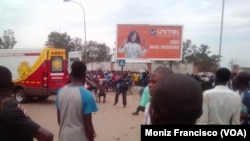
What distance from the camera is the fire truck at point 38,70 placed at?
15461mm

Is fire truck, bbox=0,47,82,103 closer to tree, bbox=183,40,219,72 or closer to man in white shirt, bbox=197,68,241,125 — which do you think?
man in white shirt, bbox=197,68,241,125

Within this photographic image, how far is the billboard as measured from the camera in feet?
93.0

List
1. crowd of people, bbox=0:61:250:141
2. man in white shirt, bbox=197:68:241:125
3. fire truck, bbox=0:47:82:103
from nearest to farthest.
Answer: crowd of people, bbox=0:61:250:141 → man in white shirt, bbox=197:68:241:125 → fire truck, bbox=0:47:82:103

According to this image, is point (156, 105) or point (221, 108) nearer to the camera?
point (156, 105)

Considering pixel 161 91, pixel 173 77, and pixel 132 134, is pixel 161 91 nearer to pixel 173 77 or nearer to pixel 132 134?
pixel 173 77

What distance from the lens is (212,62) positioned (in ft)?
195

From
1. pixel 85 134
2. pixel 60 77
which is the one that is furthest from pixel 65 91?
pixel 60 77

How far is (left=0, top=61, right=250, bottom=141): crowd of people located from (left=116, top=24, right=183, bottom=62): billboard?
22.5 metres

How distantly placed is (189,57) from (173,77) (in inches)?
2439

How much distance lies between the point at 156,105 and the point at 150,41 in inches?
1078

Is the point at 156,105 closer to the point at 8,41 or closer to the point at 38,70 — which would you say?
the point at 38,70

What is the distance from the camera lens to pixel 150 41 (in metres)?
28.8

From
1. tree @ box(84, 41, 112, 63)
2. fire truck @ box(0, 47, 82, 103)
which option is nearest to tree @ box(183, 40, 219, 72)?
tree @ box(84, 41, 112, 63)

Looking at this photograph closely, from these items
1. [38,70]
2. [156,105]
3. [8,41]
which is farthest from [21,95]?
[8,41]
